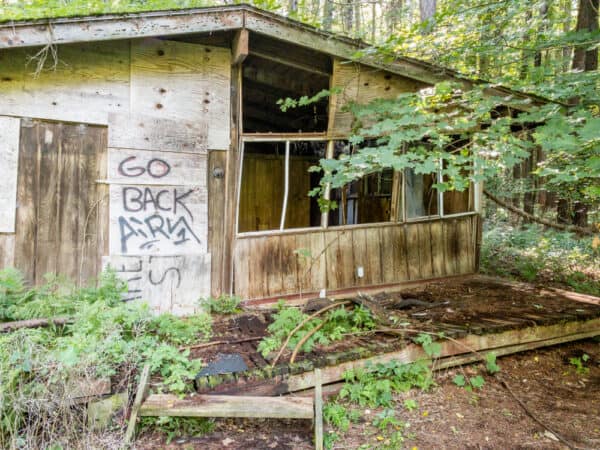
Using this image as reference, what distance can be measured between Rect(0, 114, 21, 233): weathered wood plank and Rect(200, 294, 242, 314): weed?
7.36 feet

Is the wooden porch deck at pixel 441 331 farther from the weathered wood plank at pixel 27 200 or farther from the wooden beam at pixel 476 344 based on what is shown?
the weathered wood plank at pixel 27 200

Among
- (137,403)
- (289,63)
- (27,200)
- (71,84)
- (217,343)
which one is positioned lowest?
(137,403)

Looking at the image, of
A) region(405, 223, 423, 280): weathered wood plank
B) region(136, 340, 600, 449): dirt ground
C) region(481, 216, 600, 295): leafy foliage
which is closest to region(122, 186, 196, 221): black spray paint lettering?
region(136, 340, 600, 449): dirt ground

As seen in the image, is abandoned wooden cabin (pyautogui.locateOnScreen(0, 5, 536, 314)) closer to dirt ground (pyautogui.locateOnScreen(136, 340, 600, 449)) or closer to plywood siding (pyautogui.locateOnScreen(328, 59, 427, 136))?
plywood siding (pyautogui.locateOnScreen(328, 59, 427, 136))

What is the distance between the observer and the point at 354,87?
208 inches

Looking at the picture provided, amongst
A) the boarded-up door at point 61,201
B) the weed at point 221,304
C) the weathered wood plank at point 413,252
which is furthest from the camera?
the weathered wood plank at point 413,252

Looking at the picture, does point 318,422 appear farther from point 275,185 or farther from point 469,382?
point 275,185

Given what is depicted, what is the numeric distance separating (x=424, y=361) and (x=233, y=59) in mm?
4253

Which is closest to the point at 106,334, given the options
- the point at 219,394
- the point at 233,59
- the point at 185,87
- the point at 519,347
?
the point at 219,394

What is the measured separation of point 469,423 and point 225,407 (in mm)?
2153

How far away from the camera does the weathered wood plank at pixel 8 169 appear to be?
3.96m

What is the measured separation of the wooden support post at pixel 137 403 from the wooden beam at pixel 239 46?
3495 mm

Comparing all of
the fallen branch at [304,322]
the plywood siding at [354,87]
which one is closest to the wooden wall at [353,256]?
the fallen branch at [304,322]

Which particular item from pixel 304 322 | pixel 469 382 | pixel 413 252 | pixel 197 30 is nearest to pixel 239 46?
pixel 197 30
